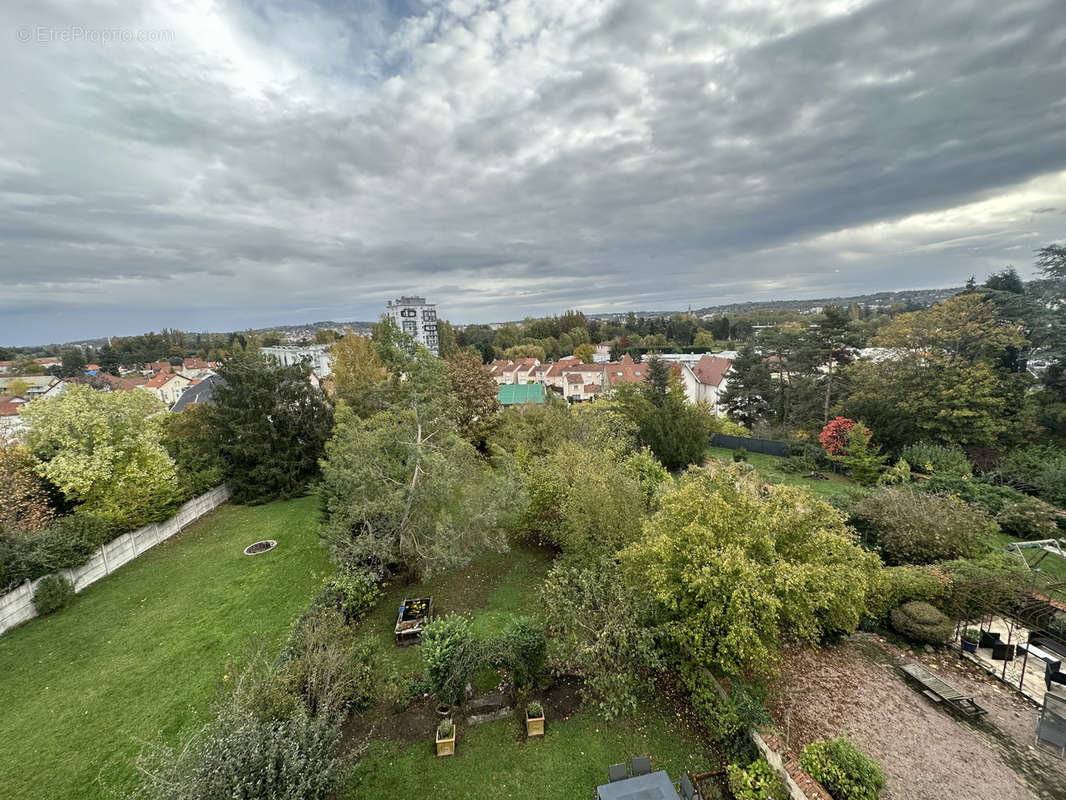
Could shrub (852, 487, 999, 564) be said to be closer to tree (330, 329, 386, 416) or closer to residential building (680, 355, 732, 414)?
tree (330, 329, 386, 416)

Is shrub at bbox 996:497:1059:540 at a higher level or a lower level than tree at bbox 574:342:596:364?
lower

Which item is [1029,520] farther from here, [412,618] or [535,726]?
[412,618]

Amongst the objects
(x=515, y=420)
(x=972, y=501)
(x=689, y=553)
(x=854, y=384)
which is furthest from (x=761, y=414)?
(x=689, y=553)

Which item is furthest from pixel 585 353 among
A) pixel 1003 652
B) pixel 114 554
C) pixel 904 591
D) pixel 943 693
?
pixel 943 693

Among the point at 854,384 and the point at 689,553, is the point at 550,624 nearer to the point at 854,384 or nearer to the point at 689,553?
the point at 689,553

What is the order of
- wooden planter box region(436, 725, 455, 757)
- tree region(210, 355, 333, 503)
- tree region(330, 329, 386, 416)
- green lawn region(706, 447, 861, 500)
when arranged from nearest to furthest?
wooden planter box region(436, 725, 455, 757)
green lawn region(706, 447, 861, 500)
tree region(210, 355, 333, 503)
tree region(330, 329, 386, 416)

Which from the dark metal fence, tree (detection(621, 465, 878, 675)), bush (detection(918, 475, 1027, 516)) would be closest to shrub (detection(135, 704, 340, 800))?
tree (detection(621, 465, 878, 675))
